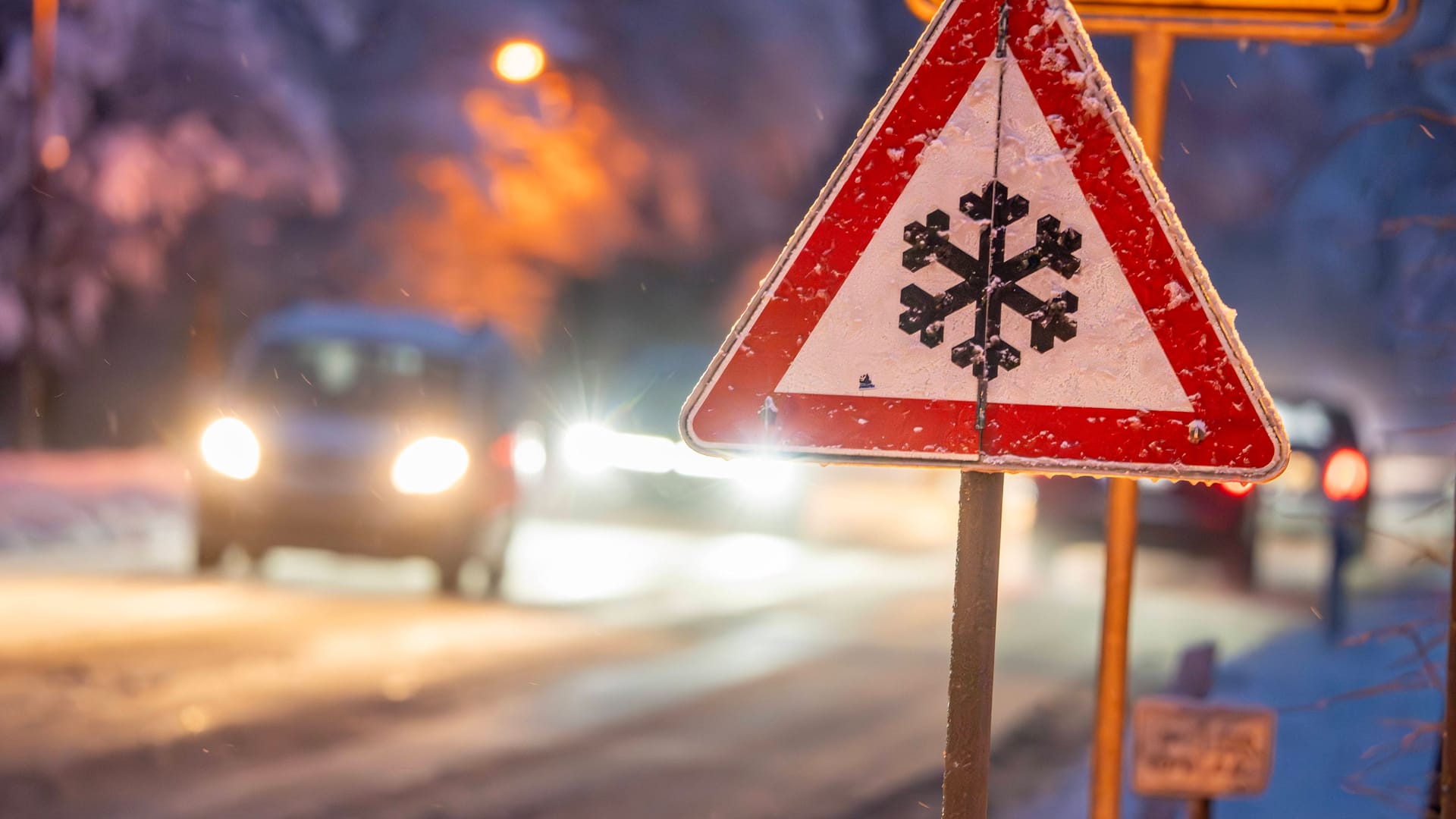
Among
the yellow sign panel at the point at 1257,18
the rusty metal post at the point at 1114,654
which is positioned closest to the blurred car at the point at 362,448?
the rusty metal post at the point at 1114,654

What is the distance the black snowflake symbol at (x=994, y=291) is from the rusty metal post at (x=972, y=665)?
0.73 ft

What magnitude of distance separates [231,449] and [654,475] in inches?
358

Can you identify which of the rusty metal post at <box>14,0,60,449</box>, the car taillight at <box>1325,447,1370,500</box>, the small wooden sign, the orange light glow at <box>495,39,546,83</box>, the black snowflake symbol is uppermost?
the orange light glow at <box>495,39,546,83</box>

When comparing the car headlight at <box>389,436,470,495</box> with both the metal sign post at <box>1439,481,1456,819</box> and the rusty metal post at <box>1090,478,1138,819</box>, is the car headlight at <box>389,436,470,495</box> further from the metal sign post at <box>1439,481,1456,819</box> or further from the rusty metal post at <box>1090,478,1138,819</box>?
the metal sign post at <box>1439,481,1456,819</box>

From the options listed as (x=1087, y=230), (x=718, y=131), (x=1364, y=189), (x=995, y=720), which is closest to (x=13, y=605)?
(x=995, y=720)

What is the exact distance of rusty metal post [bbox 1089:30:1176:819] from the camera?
3.77 metres

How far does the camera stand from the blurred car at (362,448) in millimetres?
11336

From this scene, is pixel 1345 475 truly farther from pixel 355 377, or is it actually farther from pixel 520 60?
pixel 520 60

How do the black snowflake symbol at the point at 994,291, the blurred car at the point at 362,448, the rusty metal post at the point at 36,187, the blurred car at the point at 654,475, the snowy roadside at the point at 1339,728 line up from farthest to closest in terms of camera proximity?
the blurred car at the point at 654,475 < the rusty metal post at the point at 36,187 < the blurred car at the point at 362,448 < the snowy roadside at the point at 1339,728 < the black snowflake symbol at the point at 994,291

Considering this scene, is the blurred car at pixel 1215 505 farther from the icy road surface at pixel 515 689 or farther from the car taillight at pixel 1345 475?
the icy road surface at pixel 515 689

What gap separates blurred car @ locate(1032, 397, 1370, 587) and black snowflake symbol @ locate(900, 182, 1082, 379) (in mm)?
11295

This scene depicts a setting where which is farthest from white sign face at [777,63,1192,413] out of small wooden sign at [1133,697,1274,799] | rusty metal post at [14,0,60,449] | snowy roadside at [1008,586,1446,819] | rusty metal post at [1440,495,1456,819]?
rusty metal post at [14,0,60,449]

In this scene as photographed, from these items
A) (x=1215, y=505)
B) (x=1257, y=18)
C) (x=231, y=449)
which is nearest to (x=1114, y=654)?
(x=1257, y=18)

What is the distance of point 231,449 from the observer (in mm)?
11477
